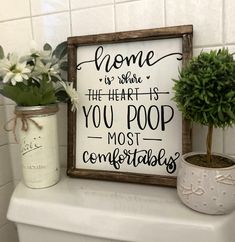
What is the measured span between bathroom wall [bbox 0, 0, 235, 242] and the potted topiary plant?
0.41 ft

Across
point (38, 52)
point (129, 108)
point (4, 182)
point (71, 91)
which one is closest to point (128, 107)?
point (129, 108)

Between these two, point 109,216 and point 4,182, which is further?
point 4,182

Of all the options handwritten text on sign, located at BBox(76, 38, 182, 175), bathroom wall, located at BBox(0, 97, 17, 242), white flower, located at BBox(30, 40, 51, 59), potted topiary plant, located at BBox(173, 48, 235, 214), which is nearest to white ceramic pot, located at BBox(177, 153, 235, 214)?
potted topiary plant, located at BBox(173, 48, 235, 214)

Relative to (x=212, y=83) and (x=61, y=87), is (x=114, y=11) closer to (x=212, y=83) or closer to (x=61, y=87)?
(x=61, y=87)

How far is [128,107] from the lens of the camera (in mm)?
637

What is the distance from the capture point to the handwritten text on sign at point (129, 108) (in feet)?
1.98

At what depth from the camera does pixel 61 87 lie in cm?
65

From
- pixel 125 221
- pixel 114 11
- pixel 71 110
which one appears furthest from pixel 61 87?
pixel 125 221

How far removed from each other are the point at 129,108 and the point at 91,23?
245 millimetres

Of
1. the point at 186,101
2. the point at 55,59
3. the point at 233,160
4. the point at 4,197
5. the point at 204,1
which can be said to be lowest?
the point at 4,197

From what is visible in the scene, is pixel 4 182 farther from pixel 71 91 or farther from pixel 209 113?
pixel 209 113

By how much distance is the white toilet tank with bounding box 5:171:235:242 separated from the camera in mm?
491

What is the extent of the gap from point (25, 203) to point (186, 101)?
41 cm

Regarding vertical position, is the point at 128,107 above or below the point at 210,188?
above
